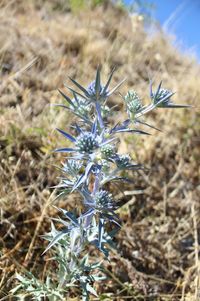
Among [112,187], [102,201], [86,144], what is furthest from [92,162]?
[112,187]

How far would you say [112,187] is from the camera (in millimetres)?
2633

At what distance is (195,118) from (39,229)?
6.22ft

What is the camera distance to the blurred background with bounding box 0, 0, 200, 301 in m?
2.23

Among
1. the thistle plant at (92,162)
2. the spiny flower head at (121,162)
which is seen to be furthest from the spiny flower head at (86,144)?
the spiny flower head at (121,162)

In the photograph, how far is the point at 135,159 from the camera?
297cm

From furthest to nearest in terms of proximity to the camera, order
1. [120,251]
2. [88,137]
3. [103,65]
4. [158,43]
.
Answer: [158,43] → [103,65] → [120,251] → [88,137]

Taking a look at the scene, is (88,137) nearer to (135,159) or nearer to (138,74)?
(135,159)

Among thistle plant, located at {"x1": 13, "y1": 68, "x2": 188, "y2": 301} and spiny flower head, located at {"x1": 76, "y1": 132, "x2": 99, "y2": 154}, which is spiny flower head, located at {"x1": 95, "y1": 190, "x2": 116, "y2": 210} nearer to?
thistle plant, located at {"x1": 13, "y1": 68, "x2": 188, "y2": 301}

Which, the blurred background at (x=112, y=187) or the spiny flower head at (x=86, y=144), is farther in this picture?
the blurred background at (x=112, y=187)

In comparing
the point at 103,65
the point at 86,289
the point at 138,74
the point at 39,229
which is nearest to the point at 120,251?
the point at 39,229

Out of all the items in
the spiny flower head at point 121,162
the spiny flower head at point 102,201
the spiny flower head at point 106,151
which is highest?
the spiny flower head at point 106,151

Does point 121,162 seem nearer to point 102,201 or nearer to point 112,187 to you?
point 102,201

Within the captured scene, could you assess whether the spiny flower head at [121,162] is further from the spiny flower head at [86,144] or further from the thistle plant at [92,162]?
the spiny flower head at [86,144]

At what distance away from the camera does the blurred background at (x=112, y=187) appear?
2230 mm
